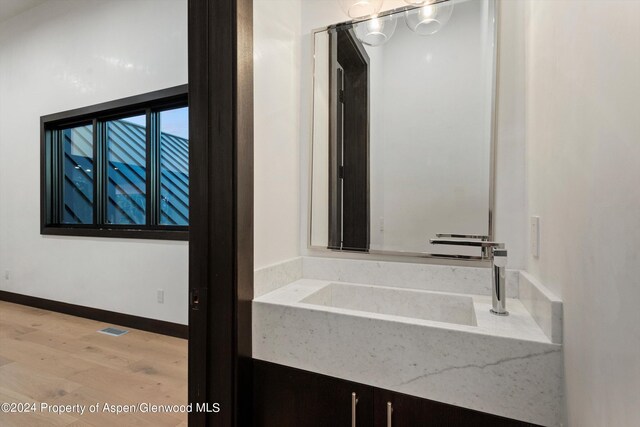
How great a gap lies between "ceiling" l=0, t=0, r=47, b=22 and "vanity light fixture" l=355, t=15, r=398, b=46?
3873 millimetres

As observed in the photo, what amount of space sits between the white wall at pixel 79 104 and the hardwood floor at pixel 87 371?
312 mm

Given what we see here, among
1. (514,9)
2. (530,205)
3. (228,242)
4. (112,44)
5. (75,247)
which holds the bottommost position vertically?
(75,247)

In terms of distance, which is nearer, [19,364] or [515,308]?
[515,308]

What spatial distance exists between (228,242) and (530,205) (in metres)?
1.11

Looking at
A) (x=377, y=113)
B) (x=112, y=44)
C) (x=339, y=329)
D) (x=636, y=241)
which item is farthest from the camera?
(x=112, y=44)

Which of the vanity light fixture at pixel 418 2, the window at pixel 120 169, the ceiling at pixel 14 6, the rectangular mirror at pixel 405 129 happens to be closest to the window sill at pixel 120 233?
the window at pixel 120 169

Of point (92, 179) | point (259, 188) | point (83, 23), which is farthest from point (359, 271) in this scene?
point (83, 23)

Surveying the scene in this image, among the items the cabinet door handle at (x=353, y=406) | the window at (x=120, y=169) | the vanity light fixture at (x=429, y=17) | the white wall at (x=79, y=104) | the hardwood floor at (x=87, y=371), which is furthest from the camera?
the window at (x=120, y=169)

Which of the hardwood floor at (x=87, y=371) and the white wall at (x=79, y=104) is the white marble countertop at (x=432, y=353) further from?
the white wall at (x=79, y=104)

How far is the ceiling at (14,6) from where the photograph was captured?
3.34 meters

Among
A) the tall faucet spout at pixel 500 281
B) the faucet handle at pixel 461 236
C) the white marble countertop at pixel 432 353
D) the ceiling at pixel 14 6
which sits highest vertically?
the ceiling at pixel 14 6

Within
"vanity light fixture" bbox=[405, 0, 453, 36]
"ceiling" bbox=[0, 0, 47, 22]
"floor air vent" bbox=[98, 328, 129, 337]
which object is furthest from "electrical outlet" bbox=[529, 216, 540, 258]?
"ceiling" bbox=[0, 0, 47, 22]

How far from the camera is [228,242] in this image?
1089 mm

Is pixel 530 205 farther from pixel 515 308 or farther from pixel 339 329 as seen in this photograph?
pixel 339 329
